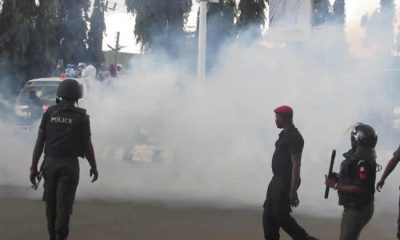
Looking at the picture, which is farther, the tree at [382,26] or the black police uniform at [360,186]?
the tree at [382,26]

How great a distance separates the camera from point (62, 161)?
582cm

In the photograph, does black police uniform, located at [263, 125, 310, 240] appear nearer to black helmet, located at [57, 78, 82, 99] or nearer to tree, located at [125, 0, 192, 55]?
black helmet, located at [57, 78, 82, 99]

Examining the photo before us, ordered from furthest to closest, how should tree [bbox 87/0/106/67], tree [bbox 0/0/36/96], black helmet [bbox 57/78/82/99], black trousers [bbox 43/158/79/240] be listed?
tree [bbox 0/0/36/96], tree [bbox 87/0/106/67], black helmet [bbox 57/78/82/99], black trousers [bbox 43/158/79/240]

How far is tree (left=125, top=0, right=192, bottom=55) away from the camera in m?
13.2

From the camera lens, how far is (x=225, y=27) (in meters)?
13.7

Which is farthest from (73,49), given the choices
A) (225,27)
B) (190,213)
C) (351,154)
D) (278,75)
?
(351,154)

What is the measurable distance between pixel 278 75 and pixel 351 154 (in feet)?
18.3

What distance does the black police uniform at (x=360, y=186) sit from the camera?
17.2 feet

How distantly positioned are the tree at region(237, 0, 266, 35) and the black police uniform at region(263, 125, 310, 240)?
6777mm

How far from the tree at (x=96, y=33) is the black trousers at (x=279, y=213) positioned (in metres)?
13.2

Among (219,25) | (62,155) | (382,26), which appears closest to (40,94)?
(219,25)

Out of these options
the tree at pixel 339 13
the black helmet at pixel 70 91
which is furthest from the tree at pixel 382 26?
the black helmet at pixel 70 91

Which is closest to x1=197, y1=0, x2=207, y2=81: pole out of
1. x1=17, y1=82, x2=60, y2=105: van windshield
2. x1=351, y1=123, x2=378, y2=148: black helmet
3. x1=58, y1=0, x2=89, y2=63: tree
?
x1=17, y1=82, x2=60, y2=105: van windshield

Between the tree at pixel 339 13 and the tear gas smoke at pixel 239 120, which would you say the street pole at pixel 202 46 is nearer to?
the tear gas smoke at pixel 239 120
